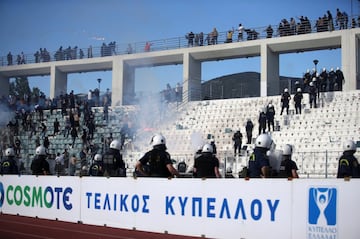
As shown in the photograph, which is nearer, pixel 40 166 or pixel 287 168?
pixel 287 168

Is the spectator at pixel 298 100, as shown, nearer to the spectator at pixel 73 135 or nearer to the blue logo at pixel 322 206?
the spectator at pixel 73 135

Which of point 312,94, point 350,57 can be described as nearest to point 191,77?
point 350,57

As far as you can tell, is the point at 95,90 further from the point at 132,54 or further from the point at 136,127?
the point at 136,127

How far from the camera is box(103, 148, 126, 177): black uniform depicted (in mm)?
12555

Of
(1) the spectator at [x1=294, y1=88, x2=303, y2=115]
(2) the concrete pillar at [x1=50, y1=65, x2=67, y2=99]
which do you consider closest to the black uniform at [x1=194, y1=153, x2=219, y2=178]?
(1) the spectator at [x1=294, y1=88, x2=303, y2=115]

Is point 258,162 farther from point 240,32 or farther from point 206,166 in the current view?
point 240,32

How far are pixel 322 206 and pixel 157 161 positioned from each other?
391 centimetres

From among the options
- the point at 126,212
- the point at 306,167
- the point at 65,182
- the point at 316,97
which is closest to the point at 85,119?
the point at 316,97

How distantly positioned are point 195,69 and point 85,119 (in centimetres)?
850

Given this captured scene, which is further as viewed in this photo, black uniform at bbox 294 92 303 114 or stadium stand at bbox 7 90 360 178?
black uniform at bbox 294 92 303 114

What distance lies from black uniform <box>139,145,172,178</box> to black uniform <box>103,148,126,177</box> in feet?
6.10

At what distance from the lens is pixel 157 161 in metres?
10.8

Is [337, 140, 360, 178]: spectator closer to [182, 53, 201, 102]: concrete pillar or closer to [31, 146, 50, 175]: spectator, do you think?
[31, 146, 50, 175]: spectator

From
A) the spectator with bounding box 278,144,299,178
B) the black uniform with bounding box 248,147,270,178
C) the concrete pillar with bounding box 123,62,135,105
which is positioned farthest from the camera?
the concrete pillar with bounding box 123,62,135,105
